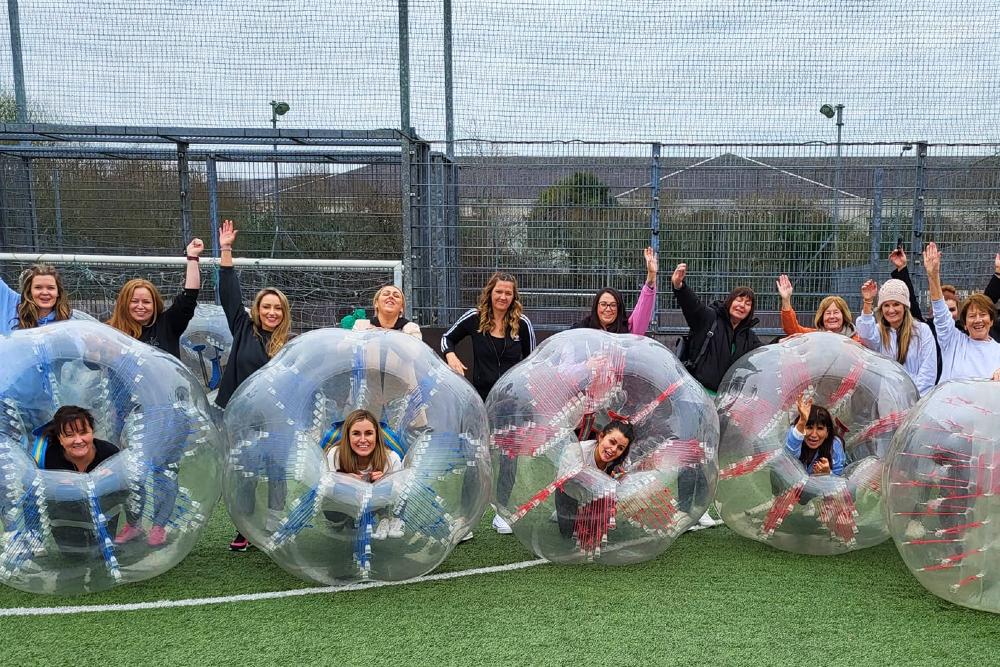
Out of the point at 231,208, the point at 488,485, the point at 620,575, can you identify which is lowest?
the point at 620,575

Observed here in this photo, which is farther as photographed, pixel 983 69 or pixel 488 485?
pixel 983 69

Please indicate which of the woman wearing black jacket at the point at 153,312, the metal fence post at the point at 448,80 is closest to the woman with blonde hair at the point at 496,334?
the woman wearing black jacket at the point at 153,312

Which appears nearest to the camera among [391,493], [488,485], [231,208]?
[391,493]

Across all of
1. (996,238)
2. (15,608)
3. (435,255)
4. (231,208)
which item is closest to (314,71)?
(231,208)

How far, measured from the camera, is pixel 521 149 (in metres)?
7.56

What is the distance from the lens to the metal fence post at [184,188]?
7871 millimetres

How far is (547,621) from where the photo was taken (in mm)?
3721

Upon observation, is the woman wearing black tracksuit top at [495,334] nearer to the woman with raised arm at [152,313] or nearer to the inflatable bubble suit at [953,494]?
the woman with raised arm at [152,313]

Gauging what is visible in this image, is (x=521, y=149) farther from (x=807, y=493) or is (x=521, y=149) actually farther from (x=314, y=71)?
(x=807, y=493)

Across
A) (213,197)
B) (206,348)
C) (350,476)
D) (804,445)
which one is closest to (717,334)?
(804,445)

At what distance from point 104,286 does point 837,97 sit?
7.42 meters

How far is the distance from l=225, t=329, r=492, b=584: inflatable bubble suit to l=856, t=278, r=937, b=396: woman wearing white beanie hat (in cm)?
278

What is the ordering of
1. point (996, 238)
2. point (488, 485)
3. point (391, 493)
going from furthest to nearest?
point (996, 238), point (488, 485), point (391, 493)

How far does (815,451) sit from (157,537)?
338 cm
